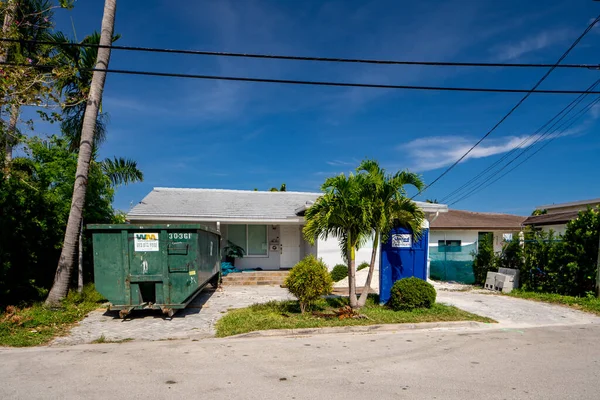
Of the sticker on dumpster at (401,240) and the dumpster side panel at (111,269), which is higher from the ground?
the sticker on dumpster at (401,240)

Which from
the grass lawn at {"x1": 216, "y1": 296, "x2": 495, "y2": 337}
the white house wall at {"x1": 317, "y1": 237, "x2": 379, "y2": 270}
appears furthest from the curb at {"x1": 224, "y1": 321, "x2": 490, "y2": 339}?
the white house wall at {"x1": 317, "y1": 237, "x2": 379, "y2": 270}

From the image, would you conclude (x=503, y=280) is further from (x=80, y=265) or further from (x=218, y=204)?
(x=80, y=265)

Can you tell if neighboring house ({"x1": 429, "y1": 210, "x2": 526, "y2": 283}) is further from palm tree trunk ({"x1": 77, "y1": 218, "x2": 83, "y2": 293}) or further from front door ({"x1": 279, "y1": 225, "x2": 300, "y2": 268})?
palm tree trunk ({"x1": 77, "y1": 218, "x2": 83, "y2": 293})

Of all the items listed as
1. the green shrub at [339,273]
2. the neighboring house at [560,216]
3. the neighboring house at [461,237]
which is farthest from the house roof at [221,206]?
the neighboring house at [560,216]

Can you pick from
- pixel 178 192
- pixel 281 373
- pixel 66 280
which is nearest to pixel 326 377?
pixel 281 373

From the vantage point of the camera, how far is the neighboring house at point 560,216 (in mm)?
17922

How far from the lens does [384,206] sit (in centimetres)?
895

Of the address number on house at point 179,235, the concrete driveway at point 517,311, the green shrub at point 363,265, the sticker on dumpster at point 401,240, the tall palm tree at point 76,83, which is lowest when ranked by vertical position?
the concrete driveway at point 517,311

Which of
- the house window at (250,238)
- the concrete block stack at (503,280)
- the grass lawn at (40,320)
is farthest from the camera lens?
the house window at (250,238)

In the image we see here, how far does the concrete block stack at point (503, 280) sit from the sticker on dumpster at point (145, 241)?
450 inches

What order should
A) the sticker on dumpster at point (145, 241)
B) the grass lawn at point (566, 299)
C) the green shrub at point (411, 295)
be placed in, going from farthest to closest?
the grass lawn at point (566, 299)
the green shrub at point (411, 295)
the sticker on dumpster at point (145, 241)

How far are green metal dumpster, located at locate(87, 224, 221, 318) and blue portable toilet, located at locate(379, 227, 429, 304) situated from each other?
4772 mm

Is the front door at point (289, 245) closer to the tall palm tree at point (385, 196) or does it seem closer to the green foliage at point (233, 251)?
the green foliage at point (233, 251)

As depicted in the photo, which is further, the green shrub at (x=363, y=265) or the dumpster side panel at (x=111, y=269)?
the green shrub at (x=363, y=265)
